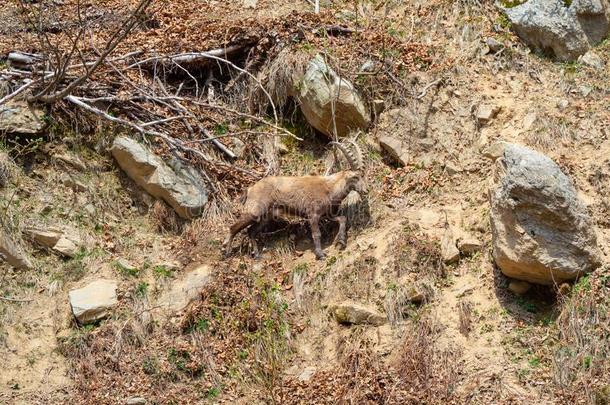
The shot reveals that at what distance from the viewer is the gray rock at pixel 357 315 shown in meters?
7.97

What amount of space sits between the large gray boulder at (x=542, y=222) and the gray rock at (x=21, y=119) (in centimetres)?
577

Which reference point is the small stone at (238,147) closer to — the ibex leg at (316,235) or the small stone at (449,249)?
the ibex leg at (316,235)

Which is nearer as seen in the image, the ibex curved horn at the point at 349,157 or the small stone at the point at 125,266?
the small stone at the point at 125,266

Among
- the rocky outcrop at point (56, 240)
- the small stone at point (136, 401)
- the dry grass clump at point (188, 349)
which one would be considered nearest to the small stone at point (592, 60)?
the dry grass clump at point (188, 349)

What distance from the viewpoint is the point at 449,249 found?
8.35 m

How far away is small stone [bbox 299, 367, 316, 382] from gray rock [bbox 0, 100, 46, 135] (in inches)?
183

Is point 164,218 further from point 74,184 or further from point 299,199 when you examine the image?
point 299,199

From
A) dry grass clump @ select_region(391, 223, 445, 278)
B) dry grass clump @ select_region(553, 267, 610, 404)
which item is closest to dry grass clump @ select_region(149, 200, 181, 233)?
dry grass clump @ select_region(391, 223, 445, 278)

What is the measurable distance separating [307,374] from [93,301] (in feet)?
8.16

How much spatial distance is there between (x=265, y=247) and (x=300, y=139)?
4.90ft

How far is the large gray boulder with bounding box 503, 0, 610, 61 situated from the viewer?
34.6 feet

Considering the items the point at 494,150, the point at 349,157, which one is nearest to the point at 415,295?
the point at 349,157

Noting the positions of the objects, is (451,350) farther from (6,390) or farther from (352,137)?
(6,390)

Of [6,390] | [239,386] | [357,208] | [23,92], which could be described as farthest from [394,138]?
[6,390]
